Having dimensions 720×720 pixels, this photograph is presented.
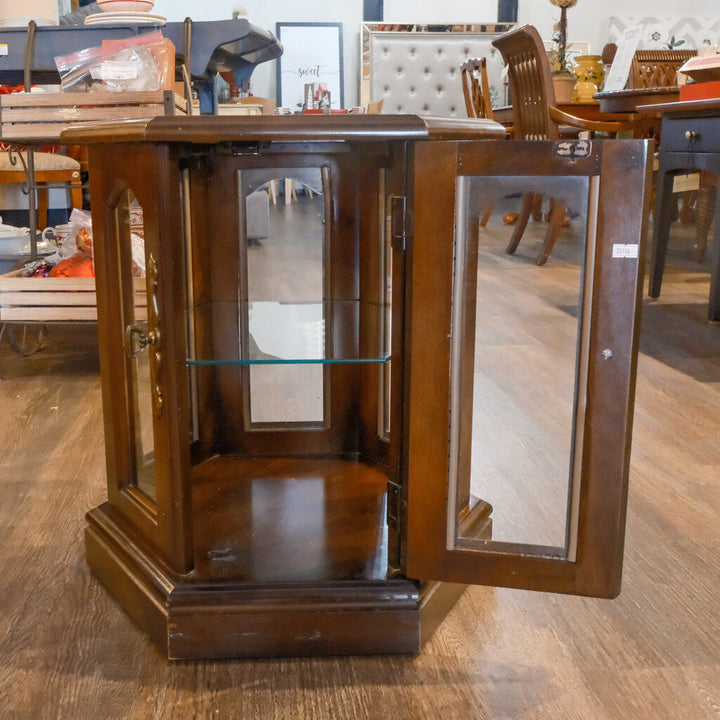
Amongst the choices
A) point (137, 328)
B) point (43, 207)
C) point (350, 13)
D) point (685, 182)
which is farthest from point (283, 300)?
point (350, 13)

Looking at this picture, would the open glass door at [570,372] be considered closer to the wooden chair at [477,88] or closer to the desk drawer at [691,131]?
the desk drawer at [691,131]

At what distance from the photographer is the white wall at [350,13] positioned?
7.14 metres

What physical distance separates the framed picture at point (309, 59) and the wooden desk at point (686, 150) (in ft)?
14.5

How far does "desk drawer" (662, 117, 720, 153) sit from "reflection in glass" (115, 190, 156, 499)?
2.16 m

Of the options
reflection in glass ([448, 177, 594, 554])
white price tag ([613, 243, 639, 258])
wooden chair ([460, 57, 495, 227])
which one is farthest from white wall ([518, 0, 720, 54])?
white price tag ([613, 243, 639, 258])

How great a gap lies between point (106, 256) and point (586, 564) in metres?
0.68

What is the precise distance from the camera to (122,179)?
0.99 meters

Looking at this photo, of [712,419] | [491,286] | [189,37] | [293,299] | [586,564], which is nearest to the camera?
[586,564]

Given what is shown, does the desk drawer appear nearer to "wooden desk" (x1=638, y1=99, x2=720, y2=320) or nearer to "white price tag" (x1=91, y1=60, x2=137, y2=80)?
"wooden desk" (x1=638, y1=99, x2=720, y2=320)

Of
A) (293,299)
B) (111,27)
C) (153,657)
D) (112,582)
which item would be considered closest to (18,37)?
(111,27)

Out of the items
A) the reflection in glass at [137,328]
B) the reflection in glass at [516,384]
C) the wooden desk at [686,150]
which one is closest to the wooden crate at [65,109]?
the reflection in glass at [516,384]

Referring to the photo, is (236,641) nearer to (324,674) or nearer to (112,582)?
(324,674)

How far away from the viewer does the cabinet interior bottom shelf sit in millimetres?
1072

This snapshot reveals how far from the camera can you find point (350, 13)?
718 cm
